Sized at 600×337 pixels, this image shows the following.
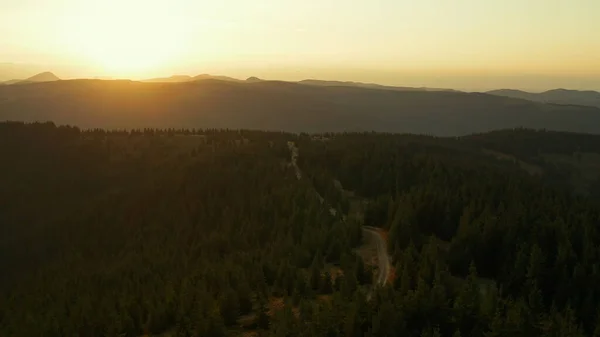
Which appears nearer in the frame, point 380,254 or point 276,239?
point 380,254

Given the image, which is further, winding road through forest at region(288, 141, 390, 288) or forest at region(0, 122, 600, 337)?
winding road through forest at region(288, 141, 390, 288)

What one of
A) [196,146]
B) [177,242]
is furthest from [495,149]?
[177,242]

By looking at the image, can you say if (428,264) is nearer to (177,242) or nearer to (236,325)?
(236,325)

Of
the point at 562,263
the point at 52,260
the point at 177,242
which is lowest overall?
the point at 52,260

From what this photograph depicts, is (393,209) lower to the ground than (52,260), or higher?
higher

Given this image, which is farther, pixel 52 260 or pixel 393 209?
pixel 52 260

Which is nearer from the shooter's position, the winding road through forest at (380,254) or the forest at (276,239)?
the forest at (276,239)

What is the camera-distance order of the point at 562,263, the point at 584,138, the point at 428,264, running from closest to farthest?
1. the point at 428,264
2. the point at 562,263
3. the point at 584,138

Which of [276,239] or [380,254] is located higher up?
[380,254]
